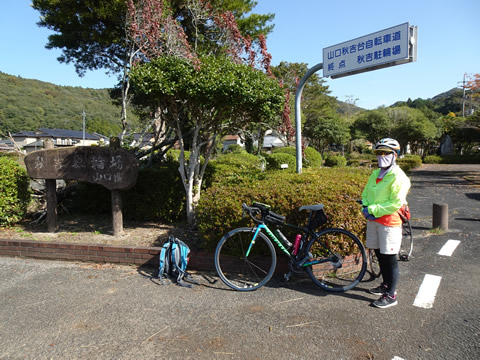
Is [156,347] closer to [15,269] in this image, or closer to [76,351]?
[76,351]

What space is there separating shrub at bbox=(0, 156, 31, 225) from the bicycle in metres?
4.37

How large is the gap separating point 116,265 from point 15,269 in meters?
1.38

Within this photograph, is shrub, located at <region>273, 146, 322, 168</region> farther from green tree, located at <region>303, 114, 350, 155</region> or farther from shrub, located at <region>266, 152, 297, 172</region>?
green tree, located at <region>303, 114, 350, 155</region>

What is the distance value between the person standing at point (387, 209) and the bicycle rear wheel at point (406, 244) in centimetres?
123

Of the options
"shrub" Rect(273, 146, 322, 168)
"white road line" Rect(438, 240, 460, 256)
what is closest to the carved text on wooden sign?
"white road line" Rect(438, 240, 460, 256)

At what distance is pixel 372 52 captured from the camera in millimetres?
4477

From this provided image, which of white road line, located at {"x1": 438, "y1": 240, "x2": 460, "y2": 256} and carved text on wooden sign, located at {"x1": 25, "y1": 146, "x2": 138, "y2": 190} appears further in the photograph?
carved text on wooden sign, located at {"x1": 25, "y1": 146, "x2": 138, "y2": 190}

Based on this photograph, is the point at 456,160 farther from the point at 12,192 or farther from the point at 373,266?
the point at 12,192

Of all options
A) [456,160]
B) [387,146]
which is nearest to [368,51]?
[387,146]

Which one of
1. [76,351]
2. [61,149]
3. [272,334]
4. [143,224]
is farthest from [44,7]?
[272,334]

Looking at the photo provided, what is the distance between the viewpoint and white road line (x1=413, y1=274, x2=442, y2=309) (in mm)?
3324

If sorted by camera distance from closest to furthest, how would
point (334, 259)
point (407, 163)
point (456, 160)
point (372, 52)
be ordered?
point (334, 259) < point (372, 52) < point (407, 163) < point (456, 160)

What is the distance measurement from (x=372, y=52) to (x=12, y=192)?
6.42 m

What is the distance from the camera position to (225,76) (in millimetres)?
4680
